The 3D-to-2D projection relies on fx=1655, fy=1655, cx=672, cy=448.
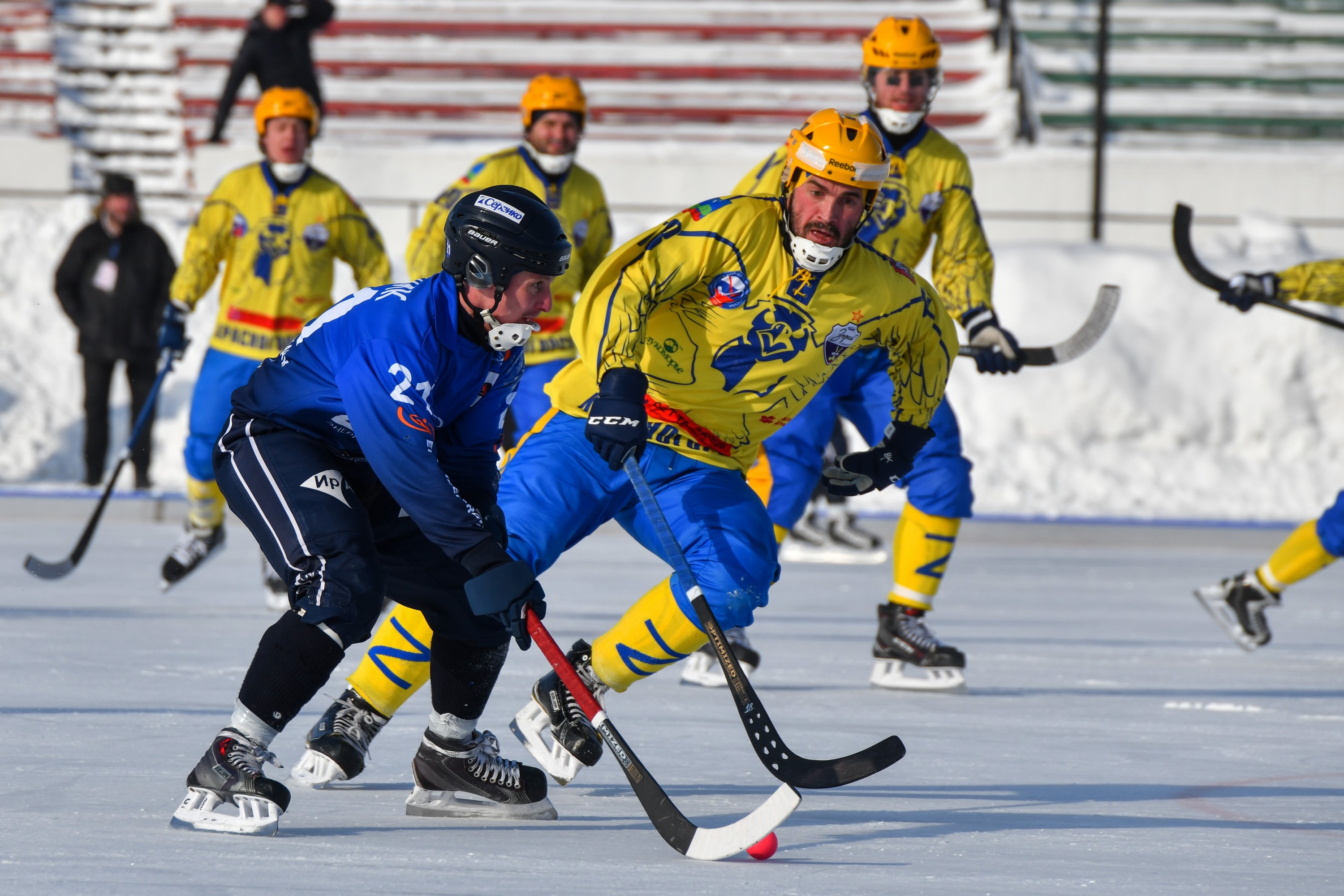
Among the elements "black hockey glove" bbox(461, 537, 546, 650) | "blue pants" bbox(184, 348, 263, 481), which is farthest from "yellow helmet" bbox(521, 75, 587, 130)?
"black hockey glove" bbox(461, 537, 546, 650)

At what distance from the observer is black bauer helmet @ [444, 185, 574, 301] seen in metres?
2.65

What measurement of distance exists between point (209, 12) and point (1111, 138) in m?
7.56

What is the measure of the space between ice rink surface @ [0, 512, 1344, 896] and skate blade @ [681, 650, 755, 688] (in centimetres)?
10

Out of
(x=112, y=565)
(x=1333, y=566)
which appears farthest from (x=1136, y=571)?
(x=112, y=565)

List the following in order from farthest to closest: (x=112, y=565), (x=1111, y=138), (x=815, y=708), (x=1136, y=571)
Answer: (x=1111, y=138), (x=1136, y=571), (x=112, y=565), (x=815, y=708)

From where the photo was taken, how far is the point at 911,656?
4.43 meters

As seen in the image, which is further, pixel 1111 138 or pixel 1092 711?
pixel 1111 138

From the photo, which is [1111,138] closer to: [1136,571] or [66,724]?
[1136,571]

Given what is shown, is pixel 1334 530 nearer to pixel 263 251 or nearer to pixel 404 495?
pixel 404 495

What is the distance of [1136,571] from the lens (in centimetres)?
709

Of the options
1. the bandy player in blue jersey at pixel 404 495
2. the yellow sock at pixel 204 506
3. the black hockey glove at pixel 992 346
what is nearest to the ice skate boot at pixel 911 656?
the black hockey glove at pixel 992 346

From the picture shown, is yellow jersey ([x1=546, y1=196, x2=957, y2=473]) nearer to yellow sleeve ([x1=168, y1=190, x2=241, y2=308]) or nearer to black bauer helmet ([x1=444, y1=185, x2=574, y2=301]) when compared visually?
black bauer helmet ([x1=444, y1=185, x2=574, y2=301])

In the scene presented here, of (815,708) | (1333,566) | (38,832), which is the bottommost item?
(1333,566)

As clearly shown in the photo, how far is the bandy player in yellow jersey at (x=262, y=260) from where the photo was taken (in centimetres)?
562
